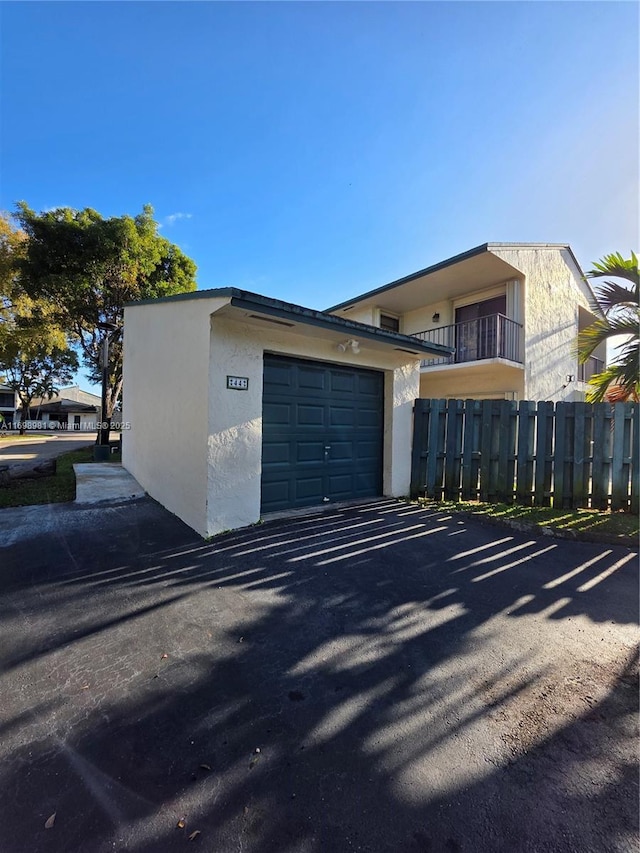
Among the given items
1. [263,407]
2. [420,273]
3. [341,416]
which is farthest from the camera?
[420,273]

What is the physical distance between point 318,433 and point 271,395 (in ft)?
3.73

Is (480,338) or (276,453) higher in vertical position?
(480,338)

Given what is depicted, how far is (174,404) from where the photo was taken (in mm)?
6039

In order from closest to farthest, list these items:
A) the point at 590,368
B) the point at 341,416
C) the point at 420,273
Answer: the point at 341,416
the point at 420,273
the point at 590,368

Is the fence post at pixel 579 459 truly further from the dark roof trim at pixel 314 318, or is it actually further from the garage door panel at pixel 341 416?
the garage door panel at pixel 341 416

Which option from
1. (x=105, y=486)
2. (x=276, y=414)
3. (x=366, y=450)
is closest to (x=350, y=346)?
(x=276, y=414)

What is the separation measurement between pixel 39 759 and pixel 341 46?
28.7 feet

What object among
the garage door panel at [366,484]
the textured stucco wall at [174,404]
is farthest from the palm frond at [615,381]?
the textured stucco wall at [174,404]

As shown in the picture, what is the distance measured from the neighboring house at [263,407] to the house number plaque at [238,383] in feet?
0.05

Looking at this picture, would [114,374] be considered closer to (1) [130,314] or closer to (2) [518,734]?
(1) [130,314]

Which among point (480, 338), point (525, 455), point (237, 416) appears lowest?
point (525, 455)

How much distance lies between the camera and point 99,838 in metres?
1.44

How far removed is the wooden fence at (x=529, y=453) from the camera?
6.05 m

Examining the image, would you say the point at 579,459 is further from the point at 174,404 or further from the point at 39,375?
the point at 39,375
